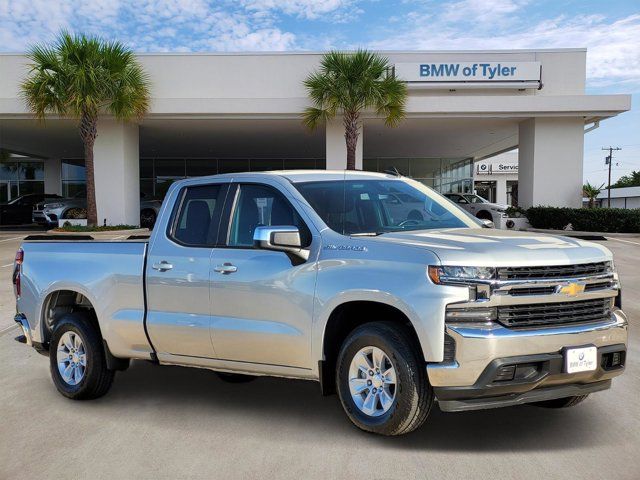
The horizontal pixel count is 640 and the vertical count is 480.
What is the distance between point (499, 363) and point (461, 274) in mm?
569

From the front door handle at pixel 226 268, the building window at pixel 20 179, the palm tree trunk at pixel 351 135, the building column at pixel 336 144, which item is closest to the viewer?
the front door handle at pixel 226 268

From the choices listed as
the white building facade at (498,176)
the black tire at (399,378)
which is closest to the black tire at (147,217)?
the black tire at (399,378)

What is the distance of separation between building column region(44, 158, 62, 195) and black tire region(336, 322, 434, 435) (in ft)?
126

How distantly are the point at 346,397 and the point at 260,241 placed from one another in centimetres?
122

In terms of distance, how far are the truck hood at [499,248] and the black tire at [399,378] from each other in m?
0.60

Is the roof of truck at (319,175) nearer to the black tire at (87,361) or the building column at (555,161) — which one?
the black tire at (87,361)

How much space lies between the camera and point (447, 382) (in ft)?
13.1

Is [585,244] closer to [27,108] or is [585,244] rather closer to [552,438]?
[552,438]

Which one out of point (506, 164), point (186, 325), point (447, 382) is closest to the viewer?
point (447, 382)

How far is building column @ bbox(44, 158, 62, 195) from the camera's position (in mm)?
39156

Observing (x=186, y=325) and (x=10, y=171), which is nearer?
(x=186, y=325)

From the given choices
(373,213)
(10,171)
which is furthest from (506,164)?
(373,213)

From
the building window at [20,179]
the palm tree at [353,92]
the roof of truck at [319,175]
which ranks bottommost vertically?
the roof of truck at [319,175]

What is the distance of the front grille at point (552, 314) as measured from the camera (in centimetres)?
402
